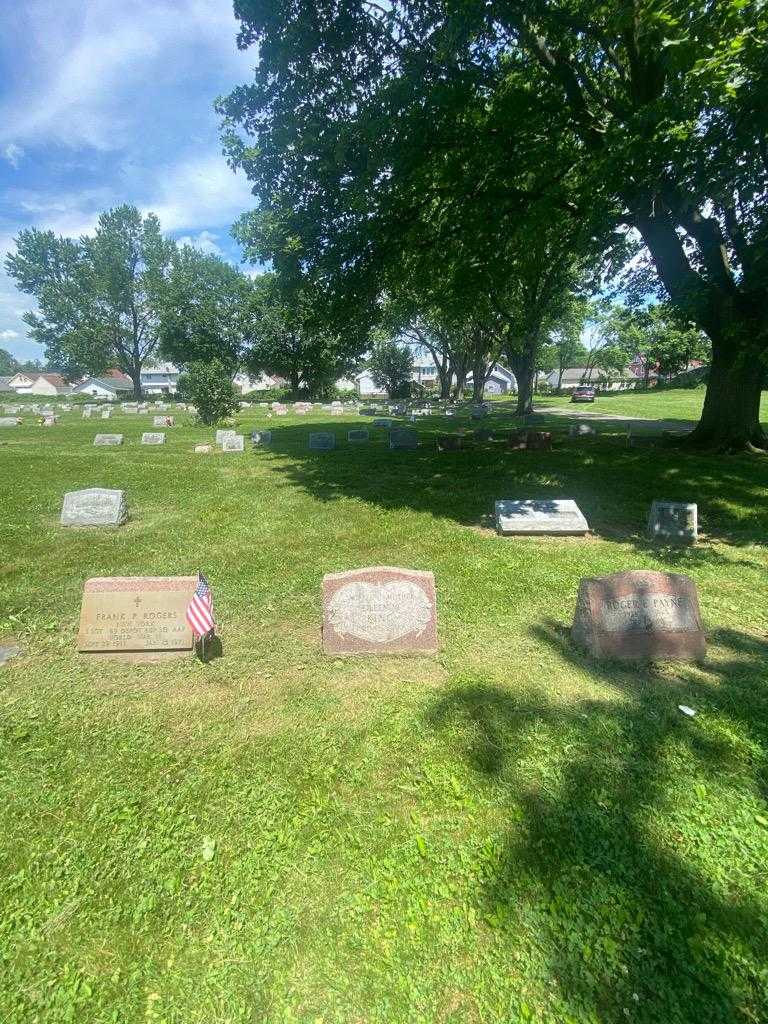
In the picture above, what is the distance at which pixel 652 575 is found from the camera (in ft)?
17.0

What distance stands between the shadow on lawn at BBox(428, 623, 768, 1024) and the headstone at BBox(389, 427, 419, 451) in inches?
592

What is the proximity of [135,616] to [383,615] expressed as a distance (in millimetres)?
2794

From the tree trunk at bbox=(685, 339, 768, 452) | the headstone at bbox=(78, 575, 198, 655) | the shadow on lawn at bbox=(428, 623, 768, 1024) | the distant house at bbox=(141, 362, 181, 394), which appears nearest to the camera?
the shadow on lawn at bbox=(428, 623, 768, 1024)

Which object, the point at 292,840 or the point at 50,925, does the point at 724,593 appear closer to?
the point at 292,840

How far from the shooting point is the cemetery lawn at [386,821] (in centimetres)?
Result: 247

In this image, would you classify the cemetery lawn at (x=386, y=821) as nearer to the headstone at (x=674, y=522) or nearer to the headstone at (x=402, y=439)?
the headstone at (x=674, y=522)

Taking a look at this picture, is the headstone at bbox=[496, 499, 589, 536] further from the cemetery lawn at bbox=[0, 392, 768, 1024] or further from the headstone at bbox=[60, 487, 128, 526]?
the headstone at bbox=[60, 487, 128, 526]

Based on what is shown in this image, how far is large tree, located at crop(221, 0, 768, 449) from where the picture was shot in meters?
A: 7.96

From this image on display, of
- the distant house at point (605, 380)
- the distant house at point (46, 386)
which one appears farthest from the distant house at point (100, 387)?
the distant house at point (605, 380)

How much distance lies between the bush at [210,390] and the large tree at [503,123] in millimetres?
18712

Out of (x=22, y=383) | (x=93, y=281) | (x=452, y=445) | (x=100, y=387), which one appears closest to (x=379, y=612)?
(x=452, y=445)

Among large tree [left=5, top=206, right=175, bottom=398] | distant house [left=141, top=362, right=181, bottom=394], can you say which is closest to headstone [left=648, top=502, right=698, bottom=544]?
large tree [left=5, top=206, right=175, bottom=398]

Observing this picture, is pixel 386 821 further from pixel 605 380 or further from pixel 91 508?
pixel 605 380

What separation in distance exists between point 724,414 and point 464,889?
57.9 feet
